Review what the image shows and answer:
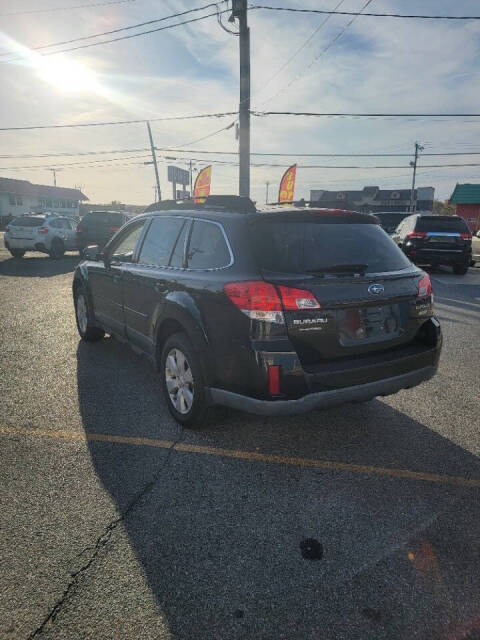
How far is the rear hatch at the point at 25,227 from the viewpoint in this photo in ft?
52.7

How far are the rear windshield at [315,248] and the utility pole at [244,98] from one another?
46.8 feet

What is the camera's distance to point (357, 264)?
3.04m

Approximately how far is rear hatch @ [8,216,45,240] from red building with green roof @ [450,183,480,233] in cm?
4165

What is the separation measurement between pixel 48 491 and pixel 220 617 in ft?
4.63

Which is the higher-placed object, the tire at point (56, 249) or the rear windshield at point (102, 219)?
the rear windshield at point (102, 219)

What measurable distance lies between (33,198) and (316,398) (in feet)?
251

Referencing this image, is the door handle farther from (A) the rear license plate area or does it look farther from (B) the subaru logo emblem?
(B) the subaru logo emblem

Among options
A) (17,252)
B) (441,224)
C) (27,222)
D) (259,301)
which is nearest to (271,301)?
(259,301)

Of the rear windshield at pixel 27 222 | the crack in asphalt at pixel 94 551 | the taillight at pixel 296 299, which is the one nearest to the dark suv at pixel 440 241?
the taillight at pixel 296 299

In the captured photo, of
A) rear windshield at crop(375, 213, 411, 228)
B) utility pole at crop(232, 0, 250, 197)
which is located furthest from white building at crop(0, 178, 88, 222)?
rear windshield at crop(375, 213, 411, 228)

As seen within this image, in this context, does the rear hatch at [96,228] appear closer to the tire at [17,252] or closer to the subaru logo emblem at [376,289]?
the tire at [17,252]

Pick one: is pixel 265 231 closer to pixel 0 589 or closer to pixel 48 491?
pixel 48 491

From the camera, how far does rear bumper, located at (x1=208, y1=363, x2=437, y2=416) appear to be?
8.91 ft

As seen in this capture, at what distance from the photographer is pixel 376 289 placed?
9.66 feet
